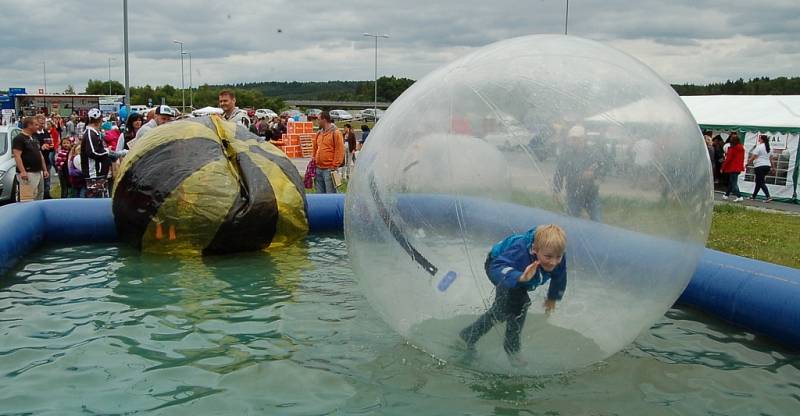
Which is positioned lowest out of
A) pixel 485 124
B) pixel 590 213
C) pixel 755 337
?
pixel 755 337

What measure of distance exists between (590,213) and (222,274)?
4.48 meters

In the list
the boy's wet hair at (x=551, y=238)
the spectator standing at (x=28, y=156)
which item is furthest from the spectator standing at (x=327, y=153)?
the boy's wet hair at (x=551, y=238)

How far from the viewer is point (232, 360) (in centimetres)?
481

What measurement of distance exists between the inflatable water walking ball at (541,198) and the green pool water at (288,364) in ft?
1.03

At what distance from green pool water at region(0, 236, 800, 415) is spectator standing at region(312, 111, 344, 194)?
435 centimetres

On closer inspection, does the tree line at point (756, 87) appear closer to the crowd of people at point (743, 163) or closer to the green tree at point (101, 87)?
the crowd of people at point (743, 163)

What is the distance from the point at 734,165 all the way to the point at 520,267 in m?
14.0

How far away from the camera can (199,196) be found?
25.5 feet

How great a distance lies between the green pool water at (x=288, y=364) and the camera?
13.6 ft

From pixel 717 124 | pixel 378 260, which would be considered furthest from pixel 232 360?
pixel 717 124

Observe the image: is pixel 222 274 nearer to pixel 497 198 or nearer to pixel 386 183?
pixel 386 183

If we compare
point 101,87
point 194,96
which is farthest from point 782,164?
point 101,87

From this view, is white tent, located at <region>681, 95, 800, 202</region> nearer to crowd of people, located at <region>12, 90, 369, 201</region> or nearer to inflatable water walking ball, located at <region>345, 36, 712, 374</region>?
crowd of people, located at <region>12, 90, 369, 201</region>

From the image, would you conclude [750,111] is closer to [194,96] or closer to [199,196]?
[199,196]
